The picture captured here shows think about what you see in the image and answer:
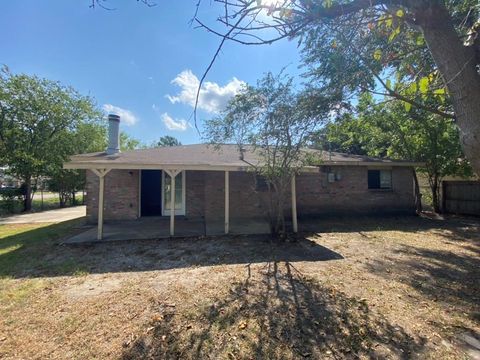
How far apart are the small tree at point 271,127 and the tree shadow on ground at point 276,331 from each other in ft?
12.5

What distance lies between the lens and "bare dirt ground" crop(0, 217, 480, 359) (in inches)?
117

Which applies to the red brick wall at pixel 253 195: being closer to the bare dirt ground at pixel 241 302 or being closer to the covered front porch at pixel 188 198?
the covered front porch at pixel 188 198

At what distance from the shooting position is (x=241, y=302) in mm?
4004

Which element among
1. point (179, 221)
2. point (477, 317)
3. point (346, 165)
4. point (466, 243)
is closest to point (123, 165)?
point (179, 221)

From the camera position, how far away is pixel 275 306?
12.8ft

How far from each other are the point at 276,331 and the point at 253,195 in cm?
813

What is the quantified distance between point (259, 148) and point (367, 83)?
10.5 feet

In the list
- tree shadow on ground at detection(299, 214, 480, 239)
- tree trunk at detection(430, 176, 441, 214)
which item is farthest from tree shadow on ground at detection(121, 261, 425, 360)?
tree trunk at detection(430, 176, 441, 214)

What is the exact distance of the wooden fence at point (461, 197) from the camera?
12094 mm

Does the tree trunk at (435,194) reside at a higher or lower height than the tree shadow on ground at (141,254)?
higher

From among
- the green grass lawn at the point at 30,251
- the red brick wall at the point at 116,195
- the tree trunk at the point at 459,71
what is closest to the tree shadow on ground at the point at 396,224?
the red brick wall at the point at 116,195

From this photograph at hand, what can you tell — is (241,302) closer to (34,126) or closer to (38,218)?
(38,218)

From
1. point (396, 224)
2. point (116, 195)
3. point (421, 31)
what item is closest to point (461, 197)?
point (396, 224)

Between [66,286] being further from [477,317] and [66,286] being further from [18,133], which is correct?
[18,133]
